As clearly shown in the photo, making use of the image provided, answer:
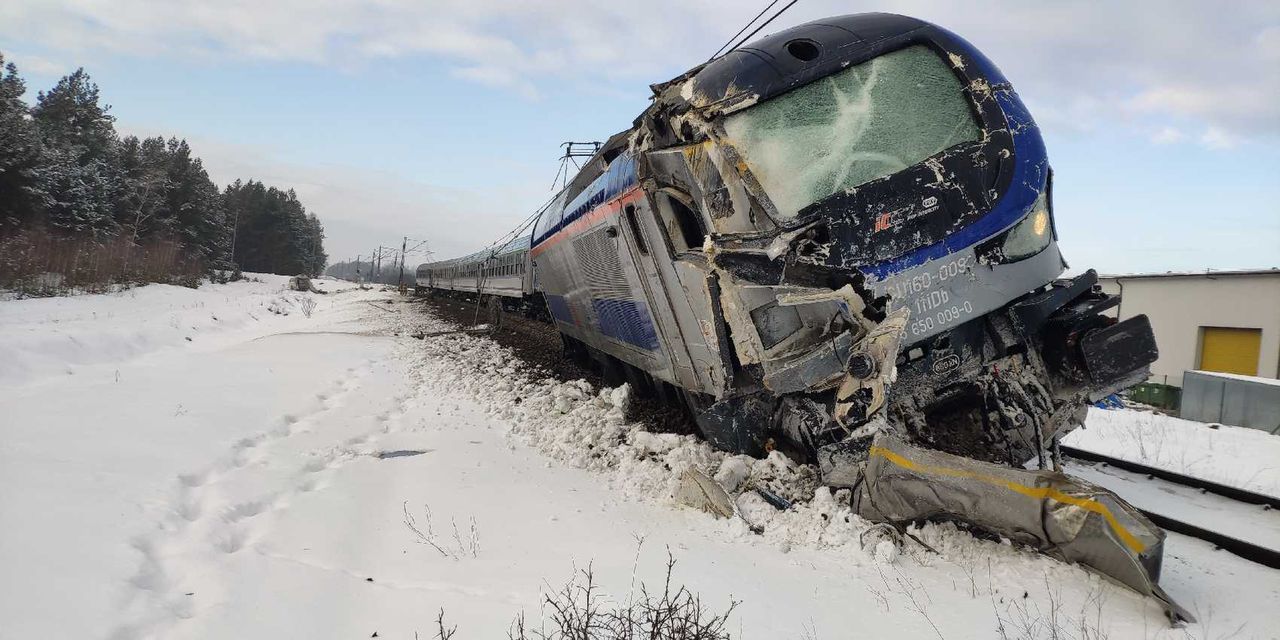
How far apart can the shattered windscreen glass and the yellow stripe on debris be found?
5.33 ft

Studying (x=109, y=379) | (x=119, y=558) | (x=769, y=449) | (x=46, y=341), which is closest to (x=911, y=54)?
(x=769, y=449)

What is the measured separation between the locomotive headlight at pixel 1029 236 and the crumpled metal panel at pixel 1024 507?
1455mm

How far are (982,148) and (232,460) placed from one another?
638 cm

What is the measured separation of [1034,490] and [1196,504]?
3583mm

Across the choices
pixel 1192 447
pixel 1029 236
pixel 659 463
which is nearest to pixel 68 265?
pixel 659 463

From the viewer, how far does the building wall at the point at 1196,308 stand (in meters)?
17.9

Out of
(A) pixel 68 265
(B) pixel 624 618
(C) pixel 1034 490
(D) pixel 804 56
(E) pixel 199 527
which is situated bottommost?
(E) pixel 199 527

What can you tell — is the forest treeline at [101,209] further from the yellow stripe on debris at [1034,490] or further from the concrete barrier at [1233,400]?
the concrete barrier at [1233,400]

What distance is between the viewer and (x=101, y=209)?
37.5m

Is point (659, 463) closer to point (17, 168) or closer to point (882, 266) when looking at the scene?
point (882, 266)

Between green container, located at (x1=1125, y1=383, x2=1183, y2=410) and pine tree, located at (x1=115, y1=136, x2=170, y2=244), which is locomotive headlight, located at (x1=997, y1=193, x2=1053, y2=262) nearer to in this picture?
green container, located at (x1=1125, y1=383, x2=1183, y2=410)

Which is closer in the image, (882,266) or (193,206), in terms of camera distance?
(882,266)

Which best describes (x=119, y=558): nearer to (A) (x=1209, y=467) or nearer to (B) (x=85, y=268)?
(A) (x=1209, y=467)

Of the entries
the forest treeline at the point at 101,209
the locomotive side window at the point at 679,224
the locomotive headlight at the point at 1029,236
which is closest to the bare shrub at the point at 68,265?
the forest treeline at the point at 101,209
